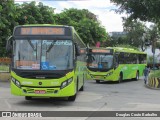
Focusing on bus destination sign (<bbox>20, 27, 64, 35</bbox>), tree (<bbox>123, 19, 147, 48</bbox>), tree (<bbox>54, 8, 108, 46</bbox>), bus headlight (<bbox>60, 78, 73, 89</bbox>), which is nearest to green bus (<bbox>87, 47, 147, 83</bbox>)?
bus destination sign (<bbox>20, 27, 64, 35</bbox>)

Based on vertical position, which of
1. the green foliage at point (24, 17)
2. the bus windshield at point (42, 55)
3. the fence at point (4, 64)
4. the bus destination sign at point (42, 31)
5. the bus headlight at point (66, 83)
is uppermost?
the green foliage at point (24, 17)

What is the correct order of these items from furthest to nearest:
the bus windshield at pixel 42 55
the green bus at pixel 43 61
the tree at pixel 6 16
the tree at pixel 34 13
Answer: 1. the tree at pixel 34 13
2. the tree at pixel 6 16
3. the bus windshield at pixel 42 55
4. the green bus at pixel 43 61

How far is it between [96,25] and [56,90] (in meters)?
39.6

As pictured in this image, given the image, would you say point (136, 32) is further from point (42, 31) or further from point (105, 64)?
point (42, 31)

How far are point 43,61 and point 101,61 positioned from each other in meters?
16.7

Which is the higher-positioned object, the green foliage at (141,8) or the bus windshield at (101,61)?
the green foliage at (141,8)

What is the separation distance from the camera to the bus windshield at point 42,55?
15.6m

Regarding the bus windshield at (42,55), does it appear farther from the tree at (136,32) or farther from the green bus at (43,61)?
the tree at (136,32)

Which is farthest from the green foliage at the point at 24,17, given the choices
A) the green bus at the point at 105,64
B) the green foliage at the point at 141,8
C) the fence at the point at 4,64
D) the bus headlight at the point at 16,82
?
the bus headlight at the point at 16,82

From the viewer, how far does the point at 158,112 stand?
14.2 m

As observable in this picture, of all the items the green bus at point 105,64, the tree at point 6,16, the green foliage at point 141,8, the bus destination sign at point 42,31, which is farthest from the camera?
the green bus at point 105,64

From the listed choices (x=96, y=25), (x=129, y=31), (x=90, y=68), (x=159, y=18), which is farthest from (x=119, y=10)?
(x=129, y=31)

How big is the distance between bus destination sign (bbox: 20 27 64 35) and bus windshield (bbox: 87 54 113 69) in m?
16.1

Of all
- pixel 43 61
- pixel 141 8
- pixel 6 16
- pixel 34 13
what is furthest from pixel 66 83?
pixel 34 13
